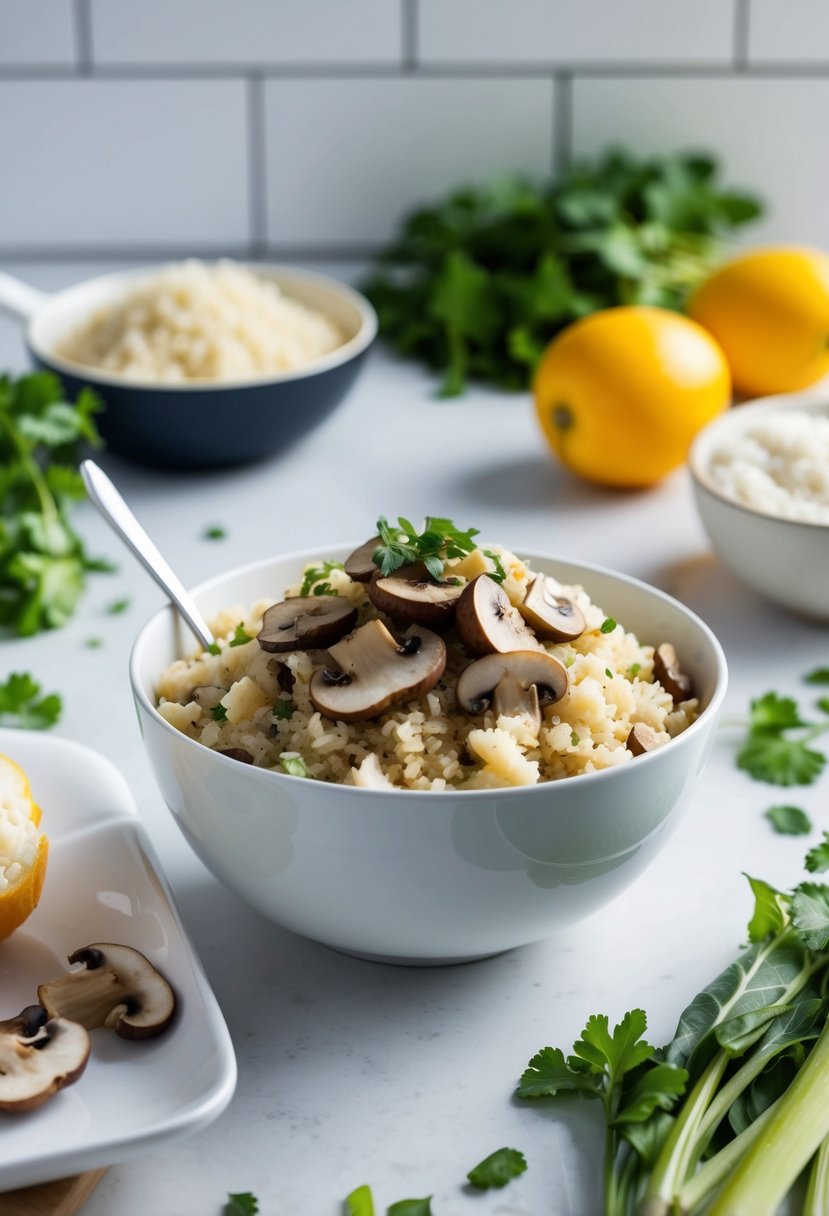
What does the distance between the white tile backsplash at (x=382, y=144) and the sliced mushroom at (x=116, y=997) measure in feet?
6.57

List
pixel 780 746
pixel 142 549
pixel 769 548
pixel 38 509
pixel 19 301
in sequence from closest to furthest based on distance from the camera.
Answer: pixel 142 549 < pixel 780 746 < pixel 769 548 < pixel 38 509 < pixel 19 301

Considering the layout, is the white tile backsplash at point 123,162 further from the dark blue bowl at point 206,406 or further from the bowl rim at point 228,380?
the dark blue bowl at point 206,406

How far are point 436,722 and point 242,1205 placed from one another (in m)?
0.32

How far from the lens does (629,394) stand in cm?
175

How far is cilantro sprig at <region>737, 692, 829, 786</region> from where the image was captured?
4.14 ft

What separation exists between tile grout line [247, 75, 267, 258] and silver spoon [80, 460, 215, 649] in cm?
160

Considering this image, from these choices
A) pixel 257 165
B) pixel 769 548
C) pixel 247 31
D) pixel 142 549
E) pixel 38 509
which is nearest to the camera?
pixel 142 549

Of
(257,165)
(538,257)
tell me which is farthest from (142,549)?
(257,165)

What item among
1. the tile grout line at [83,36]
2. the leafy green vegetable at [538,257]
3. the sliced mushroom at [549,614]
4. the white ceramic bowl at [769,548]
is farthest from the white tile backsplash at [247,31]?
the sliced mushroom at [549,614]

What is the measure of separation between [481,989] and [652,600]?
1.15 feet

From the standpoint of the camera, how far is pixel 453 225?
2.44m

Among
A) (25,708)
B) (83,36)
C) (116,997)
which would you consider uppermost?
(83,36)

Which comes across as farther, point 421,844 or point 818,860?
point 818,860

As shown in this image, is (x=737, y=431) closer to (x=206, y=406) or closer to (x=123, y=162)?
(x=206, y=406)
